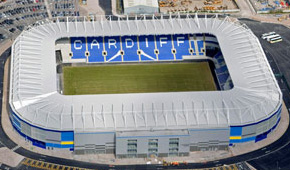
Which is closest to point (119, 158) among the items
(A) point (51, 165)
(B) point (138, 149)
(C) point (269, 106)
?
(B) point (138, 149)

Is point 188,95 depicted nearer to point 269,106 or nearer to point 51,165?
point 269,106

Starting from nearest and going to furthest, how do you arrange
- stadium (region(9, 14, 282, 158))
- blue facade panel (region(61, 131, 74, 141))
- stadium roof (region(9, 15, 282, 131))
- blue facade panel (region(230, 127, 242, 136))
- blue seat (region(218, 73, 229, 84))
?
blue facade panel (region(61, 131, 74, 141)) < stadium (region(9, 14, 282, 158)) < stadium roof (region(9, 15, 282, 131)) < blue facade panel (region(230, 127, 242, 136)) < blue seat (region(218, 73, 229, 84))

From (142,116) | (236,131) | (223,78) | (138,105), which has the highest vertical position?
(223,78)

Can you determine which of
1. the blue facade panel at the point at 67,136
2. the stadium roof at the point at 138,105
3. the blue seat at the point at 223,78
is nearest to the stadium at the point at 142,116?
the stadium roof at the point at 138,105

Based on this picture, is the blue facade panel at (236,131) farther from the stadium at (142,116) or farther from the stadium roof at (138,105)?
the stadium roof at (138,105)

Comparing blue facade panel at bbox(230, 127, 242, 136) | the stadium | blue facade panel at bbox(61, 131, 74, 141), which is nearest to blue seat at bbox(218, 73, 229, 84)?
the stadium

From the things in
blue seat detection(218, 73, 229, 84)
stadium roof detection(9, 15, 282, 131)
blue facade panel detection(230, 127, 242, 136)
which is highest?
blue seat detection(218, 73, 229, 84)

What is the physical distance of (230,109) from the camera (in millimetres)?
173000

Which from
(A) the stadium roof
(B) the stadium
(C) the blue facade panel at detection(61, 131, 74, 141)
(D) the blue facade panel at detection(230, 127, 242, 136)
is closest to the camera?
(C) the blue facade panel at detection(61, 131, 74, 141)

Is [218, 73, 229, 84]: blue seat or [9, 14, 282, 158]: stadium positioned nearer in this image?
[9, 14, 282, 158]: stadium

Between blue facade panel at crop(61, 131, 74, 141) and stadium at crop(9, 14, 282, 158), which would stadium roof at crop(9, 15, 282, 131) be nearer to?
stadium at crop(9, 14, 282, 158)

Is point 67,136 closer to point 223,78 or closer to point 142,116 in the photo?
point 142,116

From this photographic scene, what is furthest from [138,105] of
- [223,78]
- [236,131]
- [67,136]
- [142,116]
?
[223,78]

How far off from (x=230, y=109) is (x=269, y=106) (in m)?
11.7
